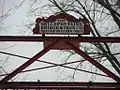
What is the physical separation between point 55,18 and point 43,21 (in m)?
0.24

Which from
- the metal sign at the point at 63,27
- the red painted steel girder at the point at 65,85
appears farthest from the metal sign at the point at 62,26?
the red painted steel girder at the point at 65,85

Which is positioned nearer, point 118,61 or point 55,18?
point 55,18

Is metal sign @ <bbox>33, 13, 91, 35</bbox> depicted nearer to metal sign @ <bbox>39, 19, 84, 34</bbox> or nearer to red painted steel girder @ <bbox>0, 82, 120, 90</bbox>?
metal sign @ <bbox>39, 19, 84, 34</bbox>

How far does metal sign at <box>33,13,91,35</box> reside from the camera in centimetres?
541

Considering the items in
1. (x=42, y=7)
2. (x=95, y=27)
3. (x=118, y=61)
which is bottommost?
(x=118, y=61)

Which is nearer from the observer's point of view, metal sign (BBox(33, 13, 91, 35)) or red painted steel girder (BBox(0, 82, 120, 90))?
metal sign (BBox(33, 13, 91, 35))

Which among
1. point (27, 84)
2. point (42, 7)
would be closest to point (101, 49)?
point (42, 7)

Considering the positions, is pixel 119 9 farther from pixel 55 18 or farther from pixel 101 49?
pixel 55 18

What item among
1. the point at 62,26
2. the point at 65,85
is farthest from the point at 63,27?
the point at 65,85

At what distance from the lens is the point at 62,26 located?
543 cm

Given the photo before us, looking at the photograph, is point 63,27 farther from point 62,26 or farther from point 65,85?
point 65,85

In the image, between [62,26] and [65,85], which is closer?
[62,26]

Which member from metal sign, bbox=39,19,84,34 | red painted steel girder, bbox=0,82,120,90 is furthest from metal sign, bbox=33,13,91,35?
red painted steel girder, bbox=0,82,120,90

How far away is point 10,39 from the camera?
548 cm
